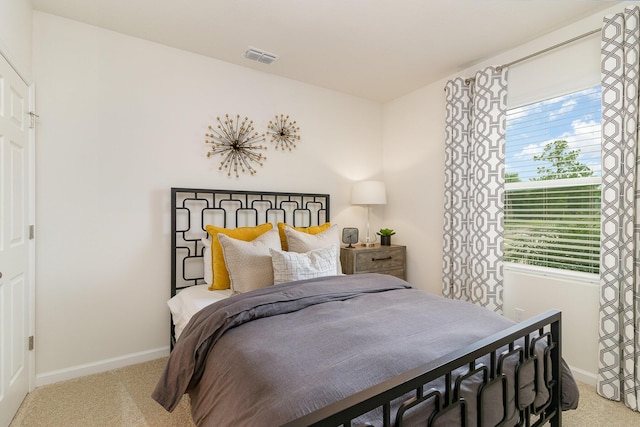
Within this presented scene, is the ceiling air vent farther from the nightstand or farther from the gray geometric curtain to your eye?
the gray geometric curtain

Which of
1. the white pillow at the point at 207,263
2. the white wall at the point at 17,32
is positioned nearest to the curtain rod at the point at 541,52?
the white pillow at the point at 207,263

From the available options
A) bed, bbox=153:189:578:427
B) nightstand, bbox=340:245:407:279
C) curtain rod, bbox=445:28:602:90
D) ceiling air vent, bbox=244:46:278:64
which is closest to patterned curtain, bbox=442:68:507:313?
curtain rod, bbox=445:28:602:90

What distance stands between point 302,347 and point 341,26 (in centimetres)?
224

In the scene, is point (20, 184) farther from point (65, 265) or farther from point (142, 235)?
point (142, 235)

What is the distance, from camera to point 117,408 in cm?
197

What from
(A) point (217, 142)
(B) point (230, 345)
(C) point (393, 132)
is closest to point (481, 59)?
(C) point (393, 132)

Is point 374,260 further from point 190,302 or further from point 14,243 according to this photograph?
point 14,243

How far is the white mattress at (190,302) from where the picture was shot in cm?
209

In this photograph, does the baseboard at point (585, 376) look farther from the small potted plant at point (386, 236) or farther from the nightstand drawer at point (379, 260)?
the small potted plant at point (386, 236)

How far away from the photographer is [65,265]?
230 centimetres

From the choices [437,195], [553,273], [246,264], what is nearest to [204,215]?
[246,264]

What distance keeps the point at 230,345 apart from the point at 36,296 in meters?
1.74

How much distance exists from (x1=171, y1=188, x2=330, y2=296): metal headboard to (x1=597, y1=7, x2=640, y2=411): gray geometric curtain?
2445 mm

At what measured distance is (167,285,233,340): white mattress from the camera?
209 centimetres
